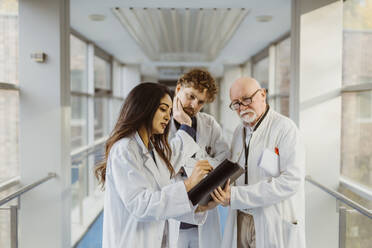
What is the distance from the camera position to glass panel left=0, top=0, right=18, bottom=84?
285 cm

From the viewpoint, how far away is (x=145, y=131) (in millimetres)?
1518

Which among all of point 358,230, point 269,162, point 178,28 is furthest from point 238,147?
point 178,28

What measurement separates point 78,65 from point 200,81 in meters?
4.27

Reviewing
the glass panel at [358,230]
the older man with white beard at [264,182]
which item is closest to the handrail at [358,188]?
the glass panel at [358,230]

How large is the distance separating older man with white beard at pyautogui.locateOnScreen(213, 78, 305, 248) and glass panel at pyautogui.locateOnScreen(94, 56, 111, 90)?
5056 mm

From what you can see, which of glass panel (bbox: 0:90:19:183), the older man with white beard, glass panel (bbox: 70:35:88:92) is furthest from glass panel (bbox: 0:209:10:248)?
glass panel (bbox: 70:35:88:92)

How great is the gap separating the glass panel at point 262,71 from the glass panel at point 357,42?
385cm

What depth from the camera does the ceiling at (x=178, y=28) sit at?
333 centimetres

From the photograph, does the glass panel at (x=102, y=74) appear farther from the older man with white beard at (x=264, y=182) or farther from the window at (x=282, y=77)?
the older man with white beard at (x=264, y=182)

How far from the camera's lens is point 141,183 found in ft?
4.44

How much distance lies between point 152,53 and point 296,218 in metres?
6.17

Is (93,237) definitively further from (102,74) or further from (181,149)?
(102,74)

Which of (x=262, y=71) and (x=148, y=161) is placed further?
(x=262, y=71)

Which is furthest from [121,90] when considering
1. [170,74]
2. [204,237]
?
[204,237]
